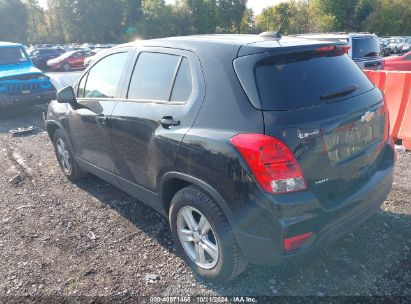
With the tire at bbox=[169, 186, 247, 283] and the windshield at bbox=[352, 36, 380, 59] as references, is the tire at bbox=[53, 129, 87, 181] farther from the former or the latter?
the windshield at bbox=[352, 36, 380, 59]

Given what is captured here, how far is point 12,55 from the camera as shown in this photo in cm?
1089

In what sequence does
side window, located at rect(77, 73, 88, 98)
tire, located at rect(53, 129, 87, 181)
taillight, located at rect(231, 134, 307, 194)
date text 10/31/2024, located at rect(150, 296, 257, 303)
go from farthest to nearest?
tire, located at rect(53, 129, 87, 181) < side window, located at rect(77, 73, 88, 98) < date text 10/31/2024, located at rect(150, 296, 257, 303) < taillight, located at rect(231, 134, 307, 194)

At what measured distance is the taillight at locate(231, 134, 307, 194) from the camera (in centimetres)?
229

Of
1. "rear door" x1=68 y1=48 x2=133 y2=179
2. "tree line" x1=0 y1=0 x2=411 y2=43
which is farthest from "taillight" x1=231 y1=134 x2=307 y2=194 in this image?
"tree line" x1=0 y1=0 x2=411 y2=43

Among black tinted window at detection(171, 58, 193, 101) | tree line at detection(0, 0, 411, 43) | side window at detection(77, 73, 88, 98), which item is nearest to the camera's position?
black tinted window at detection(171, 58, 193, 101)

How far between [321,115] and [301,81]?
1.02 ft

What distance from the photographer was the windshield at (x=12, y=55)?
35.0 feet

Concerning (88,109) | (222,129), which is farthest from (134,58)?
(222,129)

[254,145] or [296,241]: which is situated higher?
[254,145]

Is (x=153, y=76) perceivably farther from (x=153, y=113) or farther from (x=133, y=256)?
(x=133, y=256)

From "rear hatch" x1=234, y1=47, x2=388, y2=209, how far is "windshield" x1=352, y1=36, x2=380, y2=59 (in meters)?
7.84

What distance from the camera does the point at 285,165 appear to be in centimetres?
231

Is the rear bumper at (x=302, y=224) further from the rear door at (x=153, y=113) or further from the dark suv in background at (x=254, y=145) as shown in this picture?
the rear door at (x=153, y=113)

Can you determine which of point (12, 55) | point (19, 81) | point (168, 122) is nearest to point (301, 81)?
point (168, 122)
